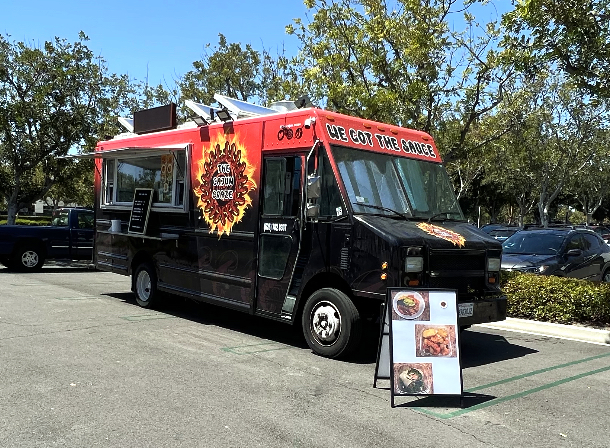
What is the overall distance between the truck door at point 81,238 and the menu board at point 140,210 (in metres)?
7.81

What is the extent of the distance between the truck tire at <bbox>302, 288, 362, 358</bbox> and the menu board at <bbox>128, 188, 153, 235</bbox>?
3835mm

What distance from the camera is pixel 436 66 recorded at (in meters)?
12.4

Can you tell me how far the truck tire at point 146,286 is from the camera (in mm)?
9781

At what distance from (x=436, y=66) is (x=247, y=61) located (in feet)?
36.7

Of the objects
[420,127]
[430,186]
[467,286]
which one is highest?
[420,127]

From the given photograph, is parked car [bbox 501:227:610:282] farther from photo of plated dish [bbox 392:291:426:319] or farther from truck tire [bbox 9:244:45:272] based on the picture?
truck tire [bbox 9:244:45:272]

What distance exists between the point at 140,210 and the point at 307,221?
3.84 m

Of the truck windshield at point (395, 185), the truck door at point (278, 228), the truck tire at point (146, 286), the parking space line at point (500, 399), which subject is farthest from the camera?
the truck tire at point (146, 286)

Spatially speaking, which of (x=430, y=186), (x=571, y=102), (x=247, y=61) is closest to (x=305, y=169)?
(x=430, y=186)

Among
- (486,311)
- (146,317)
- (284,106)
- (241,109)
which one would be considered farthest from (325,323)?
(146,317)

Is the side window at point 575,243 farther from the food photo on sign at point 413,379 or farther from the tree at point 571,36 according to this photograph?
the food photo on sign at point 413,379

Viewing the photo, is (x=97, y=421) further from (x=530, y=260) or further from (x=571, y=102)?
(x=571, y=102)

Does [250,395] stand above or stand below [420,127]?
below

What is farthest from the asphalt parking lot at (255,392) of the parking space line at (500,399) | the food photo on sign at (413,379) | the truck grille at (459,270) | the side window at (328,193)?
the side window at (328,193)
